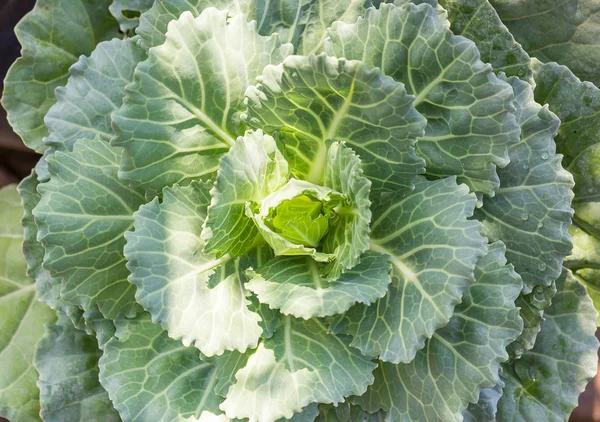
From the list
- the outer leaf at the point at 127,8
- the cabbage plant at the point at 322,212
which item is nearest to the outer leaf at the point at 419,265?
the cabbage plant at the point at 322,212

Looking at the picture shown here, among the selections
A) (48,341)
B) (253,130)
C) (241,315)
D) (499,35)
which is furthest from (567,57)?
(48,341)

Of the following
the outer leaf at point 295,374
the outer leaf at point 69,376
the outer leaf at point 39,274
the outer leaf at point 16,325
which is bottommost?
the outer leaf at point 16,325

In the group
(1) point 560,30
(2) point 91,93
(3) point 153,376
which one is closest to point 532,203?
(1) point 560,30

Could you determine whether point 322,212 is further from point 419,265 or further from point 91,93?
point 91,93

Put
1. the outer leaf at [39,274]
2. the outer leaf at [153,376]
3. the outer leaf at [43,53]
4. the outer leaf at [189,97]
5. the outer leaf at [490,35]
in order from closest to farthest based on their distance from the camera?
1. the outer leaf at [189,97]
2. the outer leaf at [153,376]
3. the outer leaf at [490,35]
4. the outer leaf at [39,274]
5. the outer leaf at [43,53]

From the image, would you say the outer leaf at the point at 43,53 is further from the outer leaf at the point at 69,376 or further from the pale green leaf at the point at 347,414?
the pale green leaf at the point at 347,414
